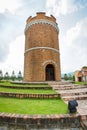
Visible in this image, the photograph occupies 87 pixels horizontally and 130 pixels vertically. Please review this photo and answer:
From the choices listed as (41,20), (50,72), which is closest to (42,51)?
(50,72)

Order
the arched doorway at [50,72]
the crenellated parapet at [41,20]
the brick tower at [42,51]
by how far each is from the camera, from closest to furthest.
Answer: the brick tower at [42,51], the arched doorway at [50,72], the crenellated parapet at [41,20]

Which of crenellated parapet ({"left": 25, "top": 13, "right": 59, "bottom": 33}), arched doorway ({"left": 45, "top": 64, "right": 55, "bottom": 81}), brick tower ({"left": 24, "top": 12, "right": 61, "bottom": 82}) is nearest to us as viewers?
brick tower ({"left": 24, "top": 12, "right": 61, "bottom": 82})

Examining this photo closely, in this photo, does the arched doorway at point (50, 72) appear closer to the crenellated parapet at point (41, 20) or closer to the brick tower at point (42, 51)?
the brick tower at point (42, 51)

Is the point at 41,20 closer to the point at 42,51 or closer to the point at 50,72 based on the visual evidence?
the point at 42,51

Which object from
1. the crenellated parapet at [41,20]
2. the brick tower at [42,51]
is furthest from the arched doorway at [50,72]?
the crenellated parapet at [41,20]

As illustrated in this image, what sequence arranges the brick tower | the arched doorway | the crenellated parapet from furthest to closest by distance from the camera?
the crenellated parapet → the arched doorway → the brick tower

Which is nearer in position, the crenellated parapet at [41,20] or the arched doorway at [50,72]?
the arched doorway at [50,72]

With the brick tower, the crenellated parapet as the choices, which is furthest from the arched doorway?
the crenellated parapet

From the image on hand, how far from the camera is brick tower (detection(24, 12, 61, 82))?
60.0 feet

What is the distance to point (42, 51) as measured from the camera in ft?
61.2

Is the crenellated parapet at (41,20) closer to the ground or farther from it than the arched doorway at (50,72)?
farther from it

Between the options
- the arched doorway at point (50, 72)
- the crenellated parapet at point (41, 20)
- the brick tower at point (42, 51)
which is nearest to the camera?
the brick tower at point (42, 51)

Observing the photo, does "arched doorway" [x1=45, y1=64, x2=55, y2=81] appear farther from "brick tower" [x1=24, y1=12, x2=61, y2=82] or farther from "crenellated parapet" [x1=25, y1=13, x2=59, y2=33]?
"crenellated parapet" [x1=25, y1=13, x2=59, y2=33]

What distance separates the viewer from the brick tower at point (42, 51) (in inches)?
720
